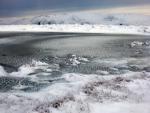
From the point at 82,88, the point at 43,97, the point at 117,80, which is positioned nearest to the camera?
the point at 43,97

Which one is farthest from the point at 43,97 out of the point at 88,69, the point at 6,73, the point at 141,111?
the point at 88,69

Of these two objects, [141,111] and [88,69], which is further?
[88,69]

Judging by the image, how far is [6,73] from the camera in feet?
66.6

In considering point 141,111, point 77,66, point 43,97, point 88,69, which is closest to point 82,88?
point 43,97

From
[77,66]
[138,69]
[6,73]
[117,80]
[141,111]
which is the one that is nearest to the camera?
[141,111]

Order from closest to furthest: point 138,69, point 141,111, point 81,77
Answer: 1. point 141,111
2. point 81,77
3. point 138,69

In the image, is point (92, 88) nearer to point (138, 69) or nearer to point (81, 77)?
point (81, 77)

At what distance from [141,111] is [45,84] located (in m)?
7.73

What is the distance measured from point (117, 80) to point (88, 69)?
5982 mm

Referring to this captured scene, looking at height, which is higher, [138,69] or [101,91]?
[101,91]

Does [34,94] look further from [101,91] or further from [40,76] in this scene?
[40,76]

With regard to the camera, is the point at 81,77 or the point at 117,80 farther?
the point at 81,77

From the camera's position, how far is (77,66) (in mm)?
23875

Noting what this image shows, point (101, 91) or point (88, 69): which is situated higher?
point (101, 91)
